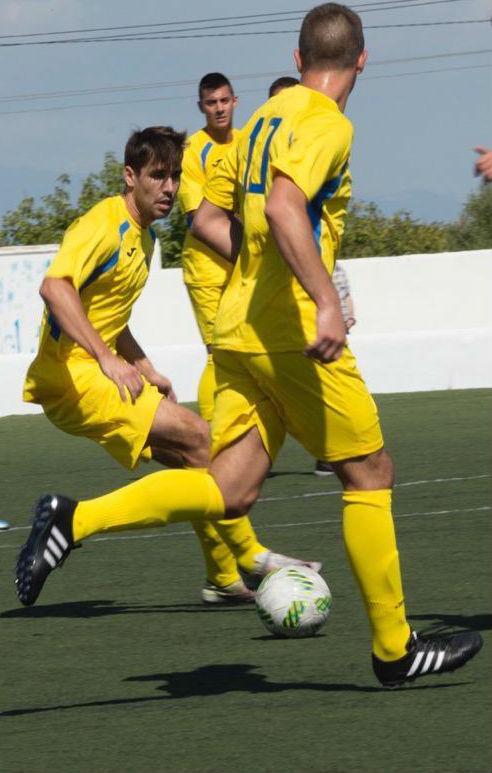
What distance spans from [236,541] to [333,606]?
49 centimetres

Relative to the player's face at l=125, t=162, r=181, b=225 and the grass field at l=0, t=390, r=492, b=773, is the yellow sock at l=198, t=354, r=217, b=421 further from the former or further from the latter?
the player's face at l=125, t=162, r=181, b=225

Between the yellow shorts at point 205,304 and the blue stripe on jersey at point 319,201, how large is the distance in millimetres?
4469

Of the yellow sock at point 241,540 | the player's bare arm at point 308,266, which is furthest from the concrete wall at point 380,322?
the player's bare arm at point 308,266

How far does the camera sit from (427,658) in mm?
4957

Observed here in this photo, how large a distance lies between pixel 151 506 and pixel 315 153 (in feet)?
3.91

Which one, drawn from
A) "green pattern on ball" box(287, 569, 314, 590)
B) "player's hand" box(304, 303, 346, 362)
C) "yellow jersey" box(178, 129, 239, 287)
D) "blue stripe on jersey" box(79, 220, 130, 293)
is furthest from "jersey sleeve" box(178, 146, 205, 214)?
"player's hand" box(304, 303, 346, 362)

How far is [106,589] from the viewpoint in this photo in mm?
7027

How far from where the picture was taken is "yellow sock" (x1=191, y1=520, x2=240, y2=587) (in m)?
6.60

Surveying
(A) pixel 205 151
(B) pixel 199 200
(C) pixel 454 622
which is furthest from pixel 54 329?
(A) pixel 205 151

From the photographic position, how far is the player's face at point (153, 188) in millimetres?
6441

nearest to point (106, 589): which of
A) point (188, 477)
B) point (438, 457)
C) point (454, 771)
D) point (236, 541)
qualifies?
point (236, 541)

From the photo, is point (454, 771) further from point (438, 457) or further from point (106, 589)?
point (438, 457)

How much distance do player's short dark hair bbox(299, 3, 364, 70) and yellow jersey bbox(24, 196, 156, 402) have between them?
5.28ft

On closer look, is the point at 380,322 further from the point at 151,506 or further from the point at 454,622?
the point at 151,506
